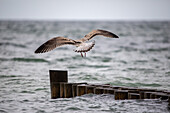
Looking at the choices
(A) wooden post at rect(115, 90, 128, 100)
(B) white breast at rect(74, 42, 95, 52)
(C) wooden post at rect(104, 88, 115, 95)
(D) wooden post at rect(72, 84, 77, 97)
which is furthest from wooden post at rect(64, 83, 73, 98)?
(A) wooden post at rect(115, 90, 128, 100)

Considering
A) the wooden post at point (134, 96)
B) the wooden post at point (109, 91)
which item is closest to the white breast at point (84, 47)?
the wooden post at point (109, 91)

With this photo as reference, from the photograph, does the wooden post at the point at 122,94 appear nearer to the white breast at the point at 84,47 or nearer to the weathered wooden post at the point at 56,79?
the white breast at the point at 84,47

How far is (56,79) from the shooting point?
10086 millimetres

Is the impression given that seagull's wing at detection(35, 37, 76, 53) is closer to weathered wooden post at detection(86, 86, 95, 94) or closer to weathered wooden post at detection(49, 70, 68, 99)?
weathered wooden post at detection(49, 70, 68, 99)

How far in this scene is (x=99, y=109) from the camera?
936 centimetres

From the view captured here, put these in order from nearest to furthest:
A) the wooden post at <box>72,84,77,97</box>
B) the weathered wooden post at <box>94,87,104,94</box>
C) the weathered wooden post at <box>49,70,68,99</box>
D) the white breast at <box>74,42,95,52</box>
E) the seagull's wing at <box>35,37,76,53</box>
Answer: the white breast at <box>74,42,95,52</box>, the seagull's wing at <box>35,37,76,53</box>, the weathered wooden post at <box>94,87,104,94</box>, the weathered wooden post at <box>49,70,68,99</box>, the wooden post at <box>72,84,77,97</box>

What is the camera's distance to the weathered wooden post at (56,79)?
10047 millimetres

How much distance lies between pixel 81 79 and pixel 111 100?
17.3ft

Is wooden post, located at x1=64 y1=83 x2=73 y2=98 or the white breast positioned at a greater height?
the white breast

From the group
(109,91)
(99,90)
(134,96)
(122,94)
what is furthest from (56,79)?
(134,96)

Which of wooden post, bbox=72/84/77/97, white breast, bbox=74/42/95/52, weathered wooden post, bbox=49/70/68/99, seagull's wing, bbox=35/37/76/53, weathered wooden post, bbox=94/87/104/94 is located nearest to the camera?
white breast, bbox=74/42/95/52

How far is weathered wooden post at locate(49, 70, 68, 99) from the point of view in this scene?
10.0 meters

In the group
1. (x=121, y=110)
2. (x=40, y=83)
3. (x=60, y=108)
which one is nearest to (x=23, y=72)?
(x=40, y=83)

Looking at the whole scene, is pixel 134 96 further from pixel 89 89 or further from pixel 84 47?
pixel 84 47
